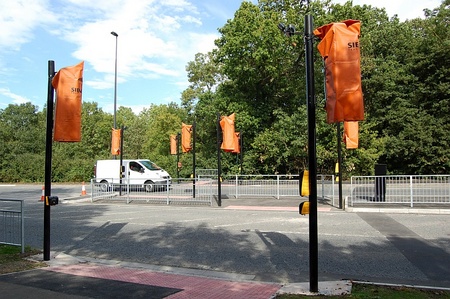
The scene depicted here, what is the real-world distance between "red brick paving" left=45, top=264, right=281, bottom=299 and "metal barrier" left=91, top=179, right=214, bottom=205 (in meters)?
11.1

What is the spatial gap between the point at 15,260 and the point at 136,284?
344 cm

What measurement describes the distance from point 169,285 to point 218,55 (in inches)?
1225

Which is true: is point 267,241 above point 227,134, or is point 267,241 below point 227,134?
below

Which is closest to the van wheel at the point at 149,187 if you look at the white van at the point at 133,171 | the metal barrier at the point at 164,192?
the metal barrier at the point at 164,192

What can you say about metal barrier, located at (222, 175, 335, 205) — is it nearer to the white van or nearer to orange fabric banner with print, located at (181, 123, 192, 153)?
orange fabric banner with print, located at (181, 123, 192, 153)

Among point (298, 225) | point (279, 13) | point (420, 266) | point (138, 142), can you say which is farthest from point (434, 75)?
point (138, 142)

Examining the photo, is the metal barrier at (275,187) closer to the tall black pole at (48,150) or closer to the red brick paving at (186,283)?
the red brick paving at (186,283)

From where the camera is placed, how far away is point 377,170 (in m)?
16.0

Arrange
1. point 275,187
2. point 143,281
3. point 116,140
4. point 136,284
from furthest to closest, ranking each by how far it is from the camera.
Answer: point 116,140, point 275,187, point 143,281, point 136,284

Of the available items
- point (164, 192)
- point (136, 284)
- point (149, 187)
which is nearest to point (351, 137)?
point (164, 192)

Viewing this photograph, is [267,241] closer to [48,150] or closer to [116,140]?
[48,150]

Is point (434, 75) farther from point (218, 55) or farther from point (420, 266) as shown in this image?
point (420, 266)

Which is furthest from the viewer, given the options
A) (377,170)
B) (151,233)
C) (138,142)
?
(138,142)

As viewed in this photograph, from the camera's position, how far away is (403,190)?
1516 centimetres
